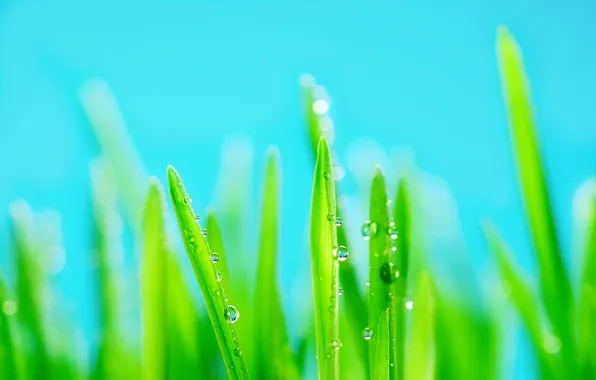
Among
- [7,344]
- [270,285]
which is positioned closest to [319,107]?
[270,285]

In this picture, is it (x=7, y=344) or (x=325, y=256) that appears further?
(x=7, y=344)

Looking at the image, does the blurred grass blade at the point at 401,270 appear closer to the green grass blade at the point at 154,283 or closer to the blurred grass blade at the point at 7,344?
the green grass blade at the point at 154,283

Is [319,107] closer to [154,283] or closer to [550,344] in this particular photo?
[154,283]

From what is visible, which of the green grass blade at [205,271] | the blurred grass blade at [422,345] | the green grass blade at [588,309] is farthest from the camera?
the green grass blade at [588,309]

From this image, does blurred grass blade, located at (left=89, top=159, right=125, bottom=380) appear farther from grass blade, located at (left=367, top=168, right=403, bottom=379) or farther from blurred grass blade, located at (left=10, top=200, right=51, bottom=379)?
grass blade, located at (left=367, top=168, right=403, bottom=379)

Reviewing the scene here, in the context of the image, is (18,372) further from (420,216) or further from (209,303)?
(420,216)

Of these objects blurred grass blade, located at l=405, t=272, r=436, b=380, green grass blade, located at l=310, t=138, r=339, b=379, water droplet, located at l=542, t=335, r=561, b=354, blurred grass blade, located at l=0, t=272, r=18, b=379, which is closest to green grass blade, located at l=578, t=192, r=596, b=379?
water droplet, located at l=542, t=335, r=561, b=354

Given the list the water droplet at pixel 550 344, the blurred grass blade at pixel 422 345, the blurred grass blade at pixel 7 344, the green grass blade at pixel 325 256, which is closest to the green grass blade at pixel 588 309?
the water droplet at pixel 550 344
